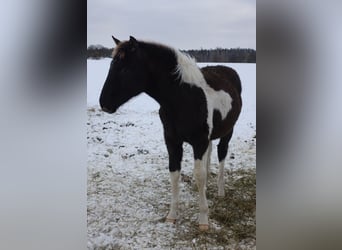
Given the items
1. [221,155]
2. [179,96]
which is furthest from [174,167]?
[179,96]

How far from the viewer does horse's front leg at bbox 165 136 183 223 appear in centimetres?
170

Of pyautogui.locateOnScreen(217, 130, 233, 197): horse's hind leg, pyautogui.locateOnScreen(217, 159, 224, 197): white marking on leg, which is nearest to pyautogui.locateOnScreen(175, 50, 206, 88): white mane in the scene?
pyautogui.locateOnScreen(217, 130, 233, 197): horse's hind leg

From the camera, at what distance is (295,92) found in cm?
153

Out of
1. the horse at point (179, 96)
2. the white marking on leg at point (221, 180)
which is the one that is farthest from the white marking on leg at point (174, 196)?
the white marking on leg at point (221, 180)

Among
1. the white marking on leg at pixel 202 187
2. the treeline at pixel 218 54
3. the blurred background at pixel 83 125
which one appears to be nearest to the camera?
the blurred background at pixel 83 125

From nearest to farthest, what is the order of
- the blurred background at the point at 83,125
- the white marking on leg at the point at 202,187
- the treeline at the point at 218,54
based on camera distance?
1. the blurred background at the point at 83,125
2. the treeline at the point at 218,54
3. the white marking on leg at the point at 202,187

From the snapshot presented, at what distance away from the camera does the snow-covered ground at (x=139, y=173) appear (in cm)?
164

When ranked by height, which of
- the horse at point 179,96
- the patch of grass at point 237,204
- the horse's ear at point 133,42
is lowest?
the patch of grass at point 237,204

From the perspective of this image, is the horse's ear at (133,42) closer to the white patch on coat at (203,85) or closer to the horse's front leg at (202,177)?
the white patch on coat at (203,85)

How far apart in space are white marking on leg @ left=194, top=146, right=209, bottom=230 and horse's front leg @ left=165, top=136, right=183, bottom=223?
3.8 inches

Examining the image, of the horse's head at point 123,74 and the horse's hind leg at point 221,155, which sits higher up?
the horse's head at point 123,74

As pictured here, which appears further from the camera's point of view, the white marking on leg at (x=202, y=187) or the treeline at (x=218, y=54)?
the white marking on leg at (x=202, y=187)

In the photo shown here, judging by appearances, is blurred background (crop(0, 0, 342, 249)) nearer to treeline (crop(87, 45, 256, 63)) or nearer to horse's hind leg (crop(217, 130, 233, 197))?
treeline (crop(87, 45, 256, 63))

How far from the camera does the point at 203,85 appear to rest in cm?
171
